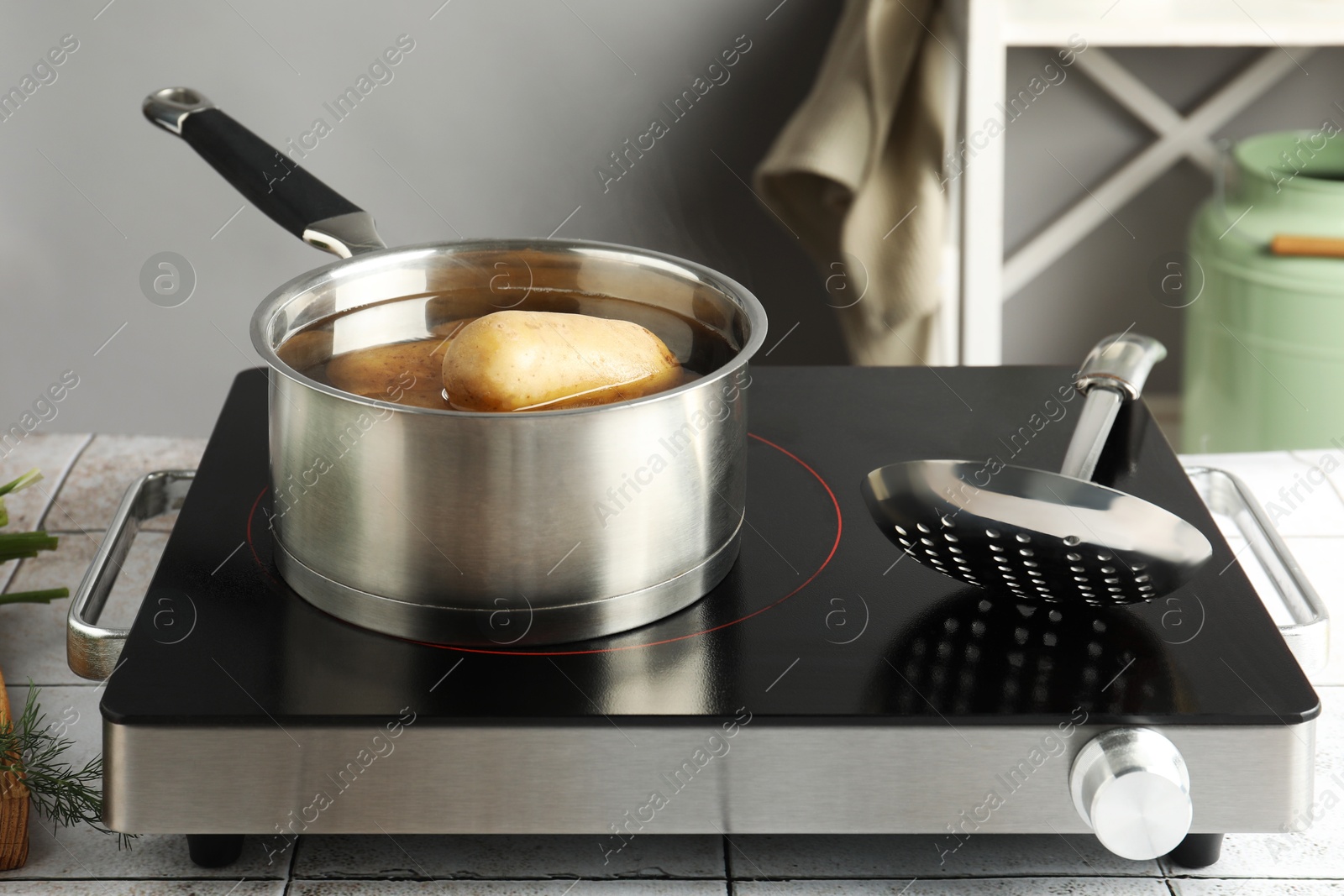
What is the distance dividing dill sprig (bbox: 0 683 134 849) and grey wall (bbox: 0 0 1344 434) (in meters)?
1.02

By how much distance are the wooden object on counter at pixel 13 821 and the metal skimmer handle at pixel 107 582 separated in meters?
0.06

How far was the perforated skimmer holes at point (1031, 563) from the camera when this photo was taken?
0.56 meters

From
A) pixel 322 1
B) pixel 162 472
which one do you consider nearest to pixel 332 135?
pixel 322 1

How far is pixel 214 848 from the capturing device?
1.82 ft

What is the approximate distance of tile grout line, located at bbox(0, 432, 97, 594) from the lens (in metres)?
0.80

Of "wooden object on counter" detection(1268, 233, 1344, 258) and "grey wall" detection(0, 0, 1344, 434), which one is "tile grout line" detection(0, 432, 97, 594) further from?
"wooden object on counter" detection(1268, 233, 1344, 258)

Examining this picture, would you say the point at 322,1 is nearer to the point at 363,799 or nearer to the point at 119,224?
the point at 119,224

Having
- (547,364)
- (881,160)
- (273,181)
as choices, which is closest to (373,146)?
(881,160)

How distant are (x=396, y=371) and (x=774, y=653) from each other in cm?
23

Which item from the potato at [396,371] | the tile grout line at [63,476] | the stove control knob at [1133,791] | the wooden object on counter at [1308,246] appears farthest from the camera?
the wooden object on counter at [1308,246]

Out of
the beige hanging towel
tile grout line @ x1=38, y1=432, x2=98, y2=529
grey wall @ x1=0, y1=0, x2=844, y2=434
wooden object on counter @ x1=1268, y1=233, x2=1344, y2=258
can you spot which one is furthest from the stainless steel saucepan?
wooden object on counter @ x1=1268, y1=233, x2=1344, y2=258

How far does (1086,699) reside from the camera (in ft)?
1.77

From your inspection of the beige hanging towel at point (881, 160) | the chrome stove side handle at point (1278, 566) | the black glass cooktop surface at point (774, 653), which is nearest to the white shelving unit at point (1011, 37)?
the beige hanging towel at point (881, 160)

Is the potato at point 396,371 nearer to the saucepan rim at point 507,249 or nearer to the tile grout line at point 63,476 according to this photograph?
the saucepan rim at point 507,249
